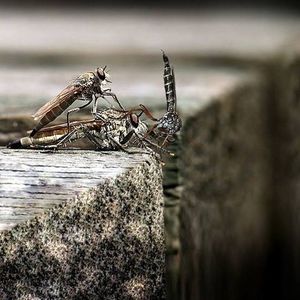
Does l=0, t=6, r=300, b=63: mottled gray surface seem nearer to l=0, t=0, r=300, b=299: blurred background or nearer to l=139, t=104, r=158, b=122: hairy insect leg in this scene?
l=0, t=0, r=300, b=299: blurred background

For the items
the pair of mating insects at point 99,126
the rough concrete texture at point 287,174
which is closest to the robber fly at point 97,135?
the pair of mating insects at point 99,126

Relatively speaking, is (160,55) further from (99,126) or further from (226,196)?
(99,126)

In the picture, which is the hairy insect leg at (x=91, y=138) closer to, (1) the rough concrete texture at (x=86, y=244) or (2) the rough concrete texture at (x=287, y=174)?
(1) the rough concrete texture at (x=86, y=244)

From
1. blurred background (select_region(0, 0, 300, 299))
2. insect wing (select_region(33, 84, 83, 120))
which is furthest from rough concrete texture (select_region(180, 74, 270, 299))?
insect wing (select_region(33, 84, 83, 120))

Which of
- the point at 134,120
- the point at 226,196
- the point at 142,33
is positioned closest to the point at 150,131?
the point at 134,120

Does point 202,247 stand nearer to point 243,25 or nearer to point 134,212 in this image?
point 134,212

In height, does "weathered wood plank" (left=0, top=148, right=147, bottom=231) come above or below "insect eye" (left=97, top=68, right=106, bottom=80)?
below
